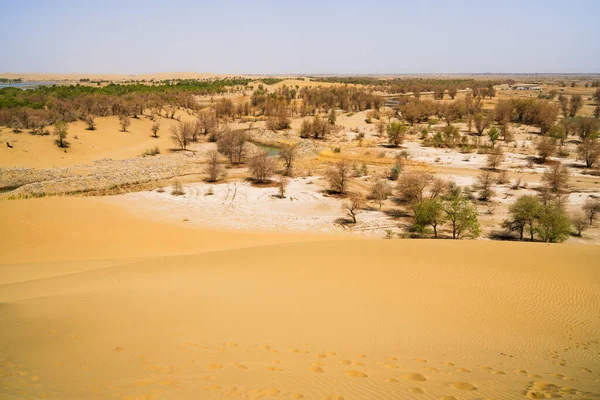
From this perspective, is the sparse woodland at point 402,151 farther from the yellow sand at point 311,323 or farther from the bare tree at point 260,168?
the yellow sand at point 311,323

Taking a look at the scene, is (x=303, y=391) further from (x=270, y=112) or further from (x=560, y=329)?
→ (x=270, y=112)

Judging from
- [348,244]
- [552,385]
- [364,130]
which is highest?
[364,130]

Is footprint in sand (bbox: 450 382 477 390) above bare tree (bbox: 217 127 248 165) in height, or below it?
below

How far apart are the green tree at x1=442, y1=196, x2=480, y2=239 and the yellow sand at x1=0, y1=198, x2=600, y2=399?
3.44 metres

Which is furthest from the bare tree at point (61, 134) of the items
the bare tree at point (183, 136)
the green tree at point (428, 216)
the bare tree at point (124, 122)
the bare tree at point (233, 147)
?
the green tree at point (428, 216)

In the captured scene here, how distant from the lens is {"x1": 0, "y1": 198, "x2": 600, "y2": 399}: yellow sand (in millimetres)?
5293

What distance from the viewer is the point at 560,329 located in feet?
26.2

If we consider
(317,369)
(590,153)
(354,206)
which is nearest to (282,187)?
(354,206)

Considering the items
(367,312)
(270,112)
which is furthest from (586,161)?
(270,112)

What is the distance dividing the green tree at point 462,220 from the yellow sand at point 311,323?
3442 mm

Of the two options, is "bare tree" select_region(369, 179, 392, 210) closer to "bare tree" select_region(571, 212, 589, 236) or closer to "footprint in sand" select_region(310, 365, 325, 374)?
"bare tree" select_region(571, 212, 589, 236)

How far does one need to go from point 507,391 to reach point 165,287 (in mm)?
8536

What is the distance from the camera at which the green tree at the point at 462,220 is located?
18484 millimetres

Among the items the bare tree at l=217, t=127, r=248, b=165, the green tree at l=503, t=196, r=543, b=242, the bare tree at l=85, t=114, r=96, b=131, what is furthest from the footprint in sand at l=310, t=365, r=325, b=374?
the bare tree at l=85, t=114, r=96, b=131
